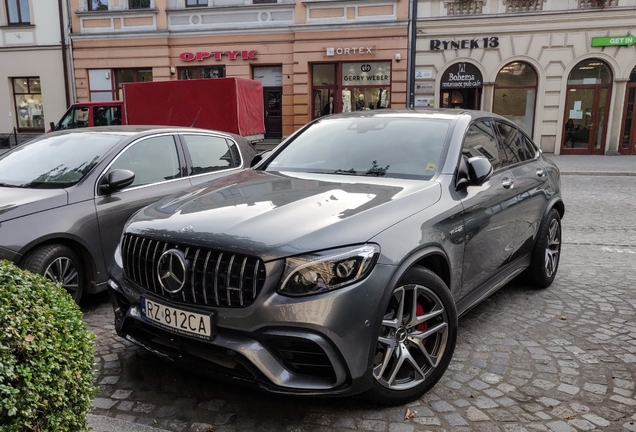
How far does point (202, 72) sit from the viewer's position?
21375 mm

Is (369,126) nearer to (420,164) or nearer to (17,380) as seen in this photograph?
(420,164)

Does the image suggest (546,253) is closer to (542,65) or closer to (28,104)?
(542,65)

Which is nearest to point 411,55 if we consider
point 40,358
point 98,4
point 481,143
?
point 98,4

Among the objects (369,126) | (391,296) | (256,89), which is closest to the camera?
(391,296)

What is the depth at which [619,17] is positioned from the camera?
60.2 ft

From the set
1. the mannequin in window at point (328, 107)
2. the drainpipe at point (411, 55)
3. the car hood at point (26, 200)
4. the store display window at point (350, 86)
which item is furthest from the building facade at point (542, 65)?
the car hood at point (26, 200)

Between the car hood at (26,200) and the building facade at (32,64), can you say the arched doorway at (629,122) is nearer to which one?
the car hood at (26,200)

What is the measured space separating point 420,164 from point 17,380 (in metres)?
2.64

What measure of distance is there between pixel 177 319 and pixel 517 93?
64.8ft

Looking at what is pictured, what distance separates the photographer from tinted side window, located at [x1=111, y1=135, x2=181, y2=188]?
4781 millimetres

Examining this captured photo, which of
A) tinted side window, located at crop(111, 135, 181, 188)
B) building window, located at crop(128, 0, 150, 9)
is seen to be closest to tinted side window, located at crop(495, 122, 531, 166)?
tinted side window, located at crop(111, 135, 181, 188)

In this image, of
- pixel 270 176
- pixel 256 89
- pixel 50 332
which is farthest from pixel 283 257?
pixel 256 89

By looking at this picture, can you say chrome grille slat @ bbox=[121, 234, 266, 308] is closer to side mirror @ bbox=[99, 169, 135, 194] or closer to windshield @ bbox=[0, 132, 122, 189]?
side mirror @ bbox=[99, 169, 135, 194]

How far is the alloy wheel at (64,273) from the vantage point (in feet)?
13.1
